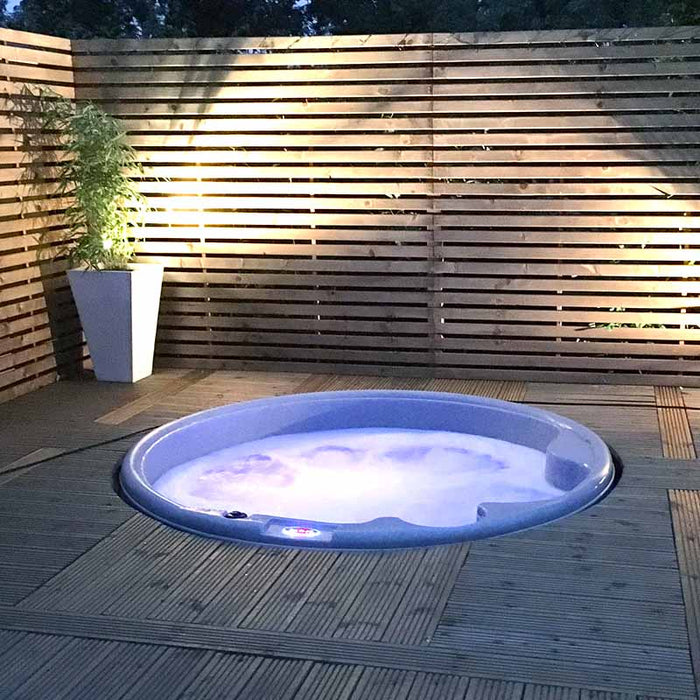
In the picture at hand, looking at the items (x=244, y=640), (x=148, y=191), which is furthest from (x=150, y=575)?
(x=148, y=191)

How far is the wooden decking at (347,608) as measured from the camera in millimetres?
2412

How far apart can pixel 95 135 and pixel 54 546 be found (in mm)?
2898

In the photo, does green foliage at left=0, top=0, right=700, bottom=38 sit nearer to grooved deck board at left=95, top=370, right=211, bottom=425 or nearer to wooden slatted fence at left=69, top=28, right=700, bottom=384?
wooden slatted fence at left=69, top=28, right=700, bottom=384

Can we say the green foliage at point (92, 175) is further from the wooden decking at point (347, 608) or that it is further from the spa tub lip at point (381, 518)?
the wooden decking at point (347, 608)

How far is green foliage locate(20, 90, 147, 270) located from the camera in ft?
18.2

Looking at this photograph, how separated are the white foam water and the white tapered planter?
121 cm

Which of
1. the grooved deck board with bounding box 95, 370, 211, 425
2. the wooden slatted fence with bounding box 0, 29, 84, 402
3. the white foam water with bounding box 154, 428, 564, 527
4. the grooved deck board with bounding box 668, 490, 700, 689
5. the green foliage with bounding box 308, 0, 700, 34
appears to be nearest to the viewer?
the grooved deck board with bounding box 668, 490, 700, 689

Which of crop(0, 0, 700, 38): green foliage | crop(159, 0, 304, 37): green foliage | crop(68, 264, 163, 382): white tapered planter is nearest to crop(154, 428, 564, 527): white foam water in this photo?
crop(68, 264, 163, 382): white tapered planter

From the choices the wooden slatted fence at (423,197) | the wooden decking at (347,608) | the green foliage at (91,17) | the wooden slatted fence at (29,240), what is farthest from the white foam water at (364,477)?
the green foliage at (91,17)

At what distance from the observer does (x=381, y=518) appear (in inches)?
130

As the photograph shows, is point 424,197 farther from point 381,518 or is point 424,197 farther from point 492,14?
point 492,14

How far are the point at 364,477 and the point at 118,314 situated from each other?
1872 millimetres

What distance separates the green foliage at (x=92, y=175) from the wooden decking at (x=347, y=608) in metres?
1.95

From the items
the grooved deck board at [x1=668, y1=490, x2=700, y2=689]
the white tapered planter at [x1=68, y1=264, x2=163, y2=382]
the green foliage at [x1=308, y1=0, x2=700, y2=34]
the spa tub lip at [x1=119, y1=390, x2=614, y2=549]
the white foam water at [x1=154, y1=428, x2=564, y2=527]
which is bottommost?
the white foam water at [x1=154, y1=428, x2=564, y2=527]
